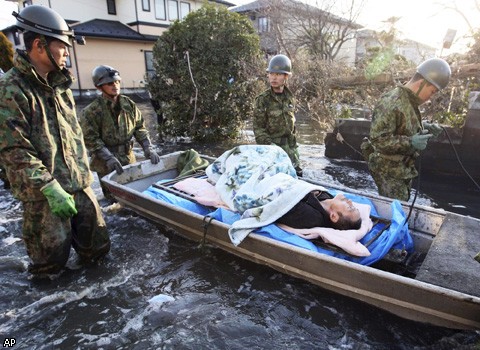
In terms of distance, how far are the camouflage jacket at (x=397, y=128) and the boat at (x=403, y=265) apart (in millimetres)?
565

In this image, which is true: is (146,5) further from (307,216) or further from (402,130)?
(307,216)

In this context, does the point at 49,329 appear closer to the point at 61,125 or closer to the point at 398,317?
the point at 61,125

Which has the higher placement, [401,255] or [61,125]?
[61,125]

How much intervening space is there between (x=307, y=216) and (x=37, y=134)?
266 centimetres

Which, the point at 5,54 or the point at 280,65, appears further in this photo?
the point at 5,54

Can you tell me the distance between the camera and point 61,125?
3123 millimetres

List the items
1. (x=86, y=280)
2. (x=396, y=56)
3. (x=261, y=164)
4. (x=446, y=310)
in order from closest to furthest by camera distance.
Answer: (x=446, y=310)
(x=86, y=280)
(x=261, y=164)
(x=396, y=56)

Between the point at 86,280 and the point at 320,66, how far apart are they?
27.2ft

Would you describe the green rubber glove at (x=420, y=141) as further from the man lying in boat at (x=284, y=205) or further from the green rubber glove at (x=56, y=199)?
the green rubber glove at (x=56, y=199)

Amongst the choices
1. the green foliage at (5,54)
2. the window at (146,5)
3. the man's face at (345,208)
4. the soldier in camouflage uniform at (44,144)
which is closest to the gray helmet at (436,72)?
the man's face at (345,208)

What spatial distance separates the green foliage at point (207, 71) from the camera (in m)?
9.46

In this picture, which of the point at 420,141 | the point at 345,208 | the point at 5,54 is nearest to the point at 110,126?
the point at 345,208

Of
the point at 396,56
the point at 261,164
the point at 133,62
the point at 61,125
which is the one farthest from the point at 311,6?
the point at 61,125

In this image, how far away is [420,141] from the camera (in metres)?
3.81
